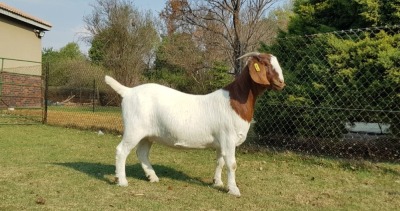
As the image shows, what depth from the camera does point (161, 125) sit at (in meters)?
5.23

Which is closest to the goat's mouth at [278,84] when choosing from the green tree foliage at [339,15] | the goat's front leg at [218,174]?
the goat's front leg at [218,174]

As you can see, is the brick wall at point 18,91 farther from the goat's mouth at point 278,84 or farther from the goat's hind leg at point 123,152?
the goat's mouth at point 278,84

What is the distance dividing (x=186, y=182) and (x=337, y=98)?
10.3 ft

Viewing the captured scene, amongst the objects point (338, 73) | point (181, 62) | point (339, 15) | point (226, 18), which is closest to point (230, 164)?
point (338, 73)

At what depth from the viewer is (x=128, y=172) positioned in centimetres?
617

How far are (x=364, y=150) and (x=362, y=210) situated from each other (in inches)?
121

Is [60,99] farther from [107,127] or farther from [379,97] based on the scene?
[379,97]

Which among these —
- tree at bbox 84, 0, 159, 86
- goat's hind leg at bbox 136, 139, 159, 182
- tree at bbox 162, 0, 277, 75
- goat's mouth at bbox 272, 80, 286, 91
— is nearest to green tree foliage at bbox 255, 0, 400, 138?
goat's mouth at bbox 272, 80, 286, 91

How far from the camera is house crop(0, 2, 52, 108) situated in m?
18.7

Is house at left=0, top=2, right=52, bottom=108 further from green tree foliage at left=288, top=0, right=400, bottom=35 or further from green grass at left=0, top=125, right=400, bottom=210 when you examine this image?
green tree foliage at left=288, top=0, right=400, bottom=35

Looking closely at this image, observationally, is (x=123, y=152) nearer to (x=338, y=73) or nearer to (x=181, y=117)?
(x=181, y=117)

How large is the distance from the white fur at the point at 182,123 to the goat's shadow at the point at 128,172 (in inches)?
20.1

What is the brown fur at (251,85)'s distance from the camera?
195 inches

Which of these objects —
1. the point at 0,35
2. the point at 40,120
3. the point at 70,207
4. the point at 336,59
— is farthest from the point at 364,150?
the point at 0,35
